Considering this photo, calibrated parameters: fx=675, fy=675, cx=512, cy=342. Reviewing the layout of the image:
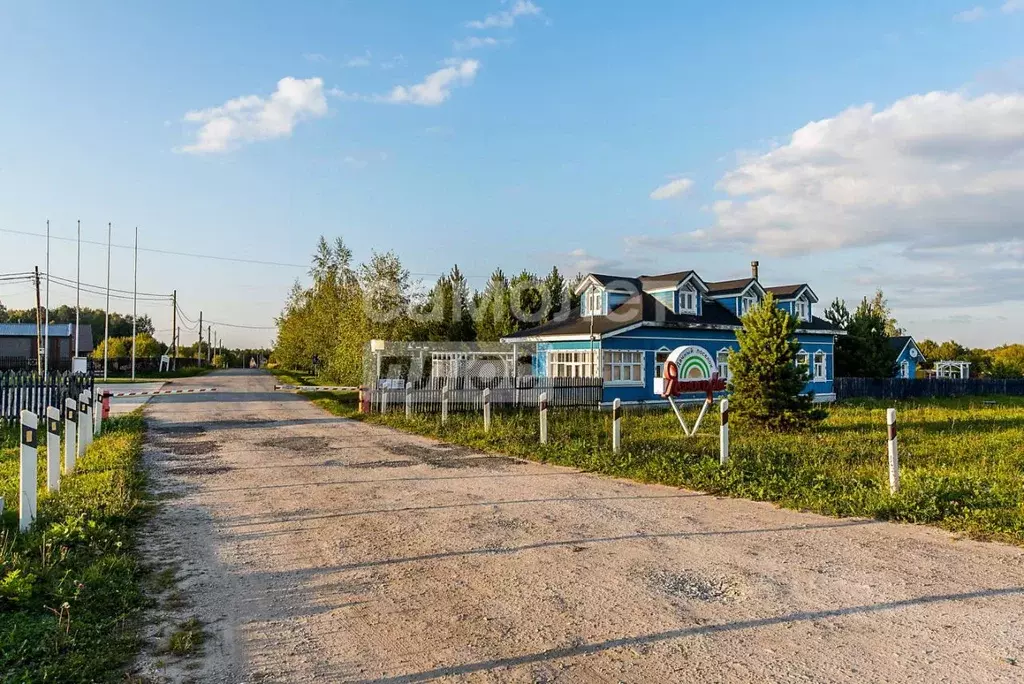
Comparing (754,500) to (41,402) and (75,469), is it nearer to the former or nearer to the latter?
(75,469)

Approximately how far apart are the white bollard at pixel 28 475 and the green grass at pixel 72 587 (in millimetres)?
143

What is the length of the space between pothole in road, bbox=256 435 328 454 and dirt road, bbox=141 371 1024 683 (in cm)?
396

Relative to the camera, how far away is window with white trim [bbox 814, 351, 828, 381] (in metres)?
33.5

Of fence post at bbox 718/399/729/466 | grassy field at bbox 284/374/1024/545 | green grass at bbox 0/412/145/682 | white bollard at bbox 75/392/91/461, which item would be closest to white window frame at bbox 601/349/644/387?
grassy field at bbox 284/374/1024/545

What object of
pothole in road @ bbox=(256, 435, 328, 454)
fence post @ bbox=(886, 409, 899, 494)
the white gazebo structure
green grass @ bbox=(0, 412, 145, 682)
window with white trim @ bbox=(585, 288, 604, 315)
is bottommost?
pothole in road @ bbox=(256, 435, 328, 454)

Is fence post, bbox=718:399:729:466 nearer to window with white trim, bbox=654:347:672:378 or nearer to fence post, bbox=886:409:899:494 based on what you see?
fence post, bbox=886:409:899:494

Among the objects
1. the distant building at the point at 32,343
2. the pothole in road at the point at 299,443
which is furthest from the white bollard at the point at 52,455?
the distant building at the point at 32,343

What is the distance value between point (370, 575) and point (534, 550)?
1.57m

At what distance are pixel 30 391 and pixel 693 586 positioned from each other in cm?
1796

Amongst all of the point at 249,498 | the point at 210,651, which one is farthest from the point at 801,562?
the point at 249,498

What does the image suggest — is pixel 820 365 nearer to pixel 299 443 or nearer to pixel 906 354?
pixel 906 354

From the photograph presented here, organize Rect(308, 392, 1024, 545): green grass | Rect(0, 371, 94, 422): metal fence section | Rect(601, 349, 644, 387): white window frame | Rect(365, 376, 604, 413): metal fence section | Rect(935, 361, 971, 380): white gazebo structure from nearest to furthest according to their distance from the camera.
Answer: Rect(308, 392, 1024, 545): green grass
Rect(0, 371, 94, 422): metal fence section
Rect(365, 376, 604, 413): metal fence section
Rect(601, 349, 644, 387): white window frame
Rect(935, 361, 971, 380): white gazebo structure

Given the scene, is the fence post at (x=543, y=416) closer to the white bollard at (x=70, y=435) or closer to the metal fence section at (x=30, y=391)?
the white bollard at (x=70, y=435)

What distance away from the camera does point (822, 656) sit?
404 cm
